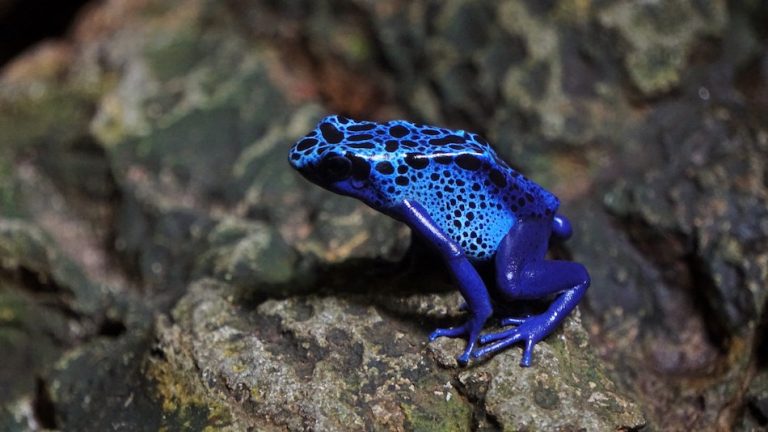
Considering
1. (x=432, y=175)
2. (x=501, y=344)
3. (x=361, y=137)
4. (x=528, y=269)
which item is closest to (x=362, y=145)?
(x=361, y=137)

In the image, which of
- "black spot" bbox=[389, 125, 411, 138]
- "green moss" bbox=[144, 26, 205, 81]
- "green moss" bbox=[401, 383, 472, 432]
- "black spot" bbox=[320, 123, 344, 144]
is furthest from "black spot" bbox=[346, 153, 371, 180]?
"green moss" bbox=[144, 26, 205, 81]

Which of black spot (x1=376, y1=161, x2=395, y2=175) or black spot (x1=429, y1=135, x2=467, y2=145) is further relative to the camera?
black spot (x1=429, y1=135, x2=467, y2=145)

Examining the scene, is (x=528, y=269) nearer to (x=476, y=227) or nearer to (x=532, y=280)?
(x=532, y=280)

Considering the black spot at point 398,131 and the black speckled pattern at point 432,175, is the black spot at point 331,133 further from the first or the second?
the black spot at point 398,131

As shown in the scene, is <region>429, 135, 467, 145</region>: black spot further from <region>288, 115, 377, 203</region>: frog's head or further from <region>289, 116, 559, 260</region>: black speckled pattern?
<region>288, 115, 377, 203</region>: frog's head

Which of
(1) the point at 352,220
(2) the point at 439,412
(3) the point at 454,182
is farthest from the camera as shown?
(1) the point at 352,220
